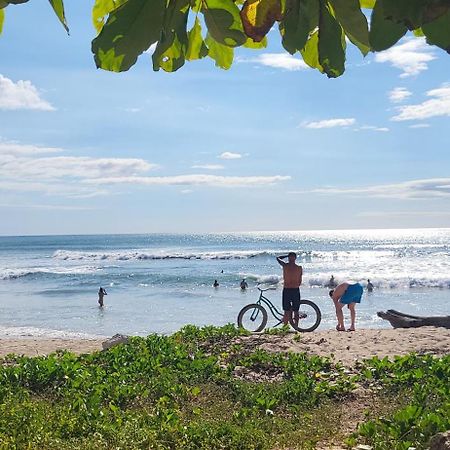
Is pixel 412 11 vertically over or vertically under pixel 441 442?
over

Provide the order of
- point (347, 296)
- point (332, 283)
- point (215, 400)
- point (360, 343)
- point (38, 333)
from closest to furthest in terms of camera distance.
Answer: point (215, 400) → point (360, 343) → point (347, 296) → point (38, 333) → point (332, 283)

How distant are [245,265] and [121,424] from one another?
A: 46239mm

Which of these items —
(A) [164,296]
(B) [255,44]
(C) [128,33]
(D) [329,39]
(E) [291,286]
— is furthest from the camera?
(A) [164,296]

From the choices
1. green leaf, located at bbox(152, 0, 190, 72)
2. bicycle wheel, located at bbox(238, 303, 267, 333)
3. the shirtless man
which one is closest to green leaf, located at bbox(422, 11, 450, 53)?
green leaf, located at bbox(152, 0, 190, 72)

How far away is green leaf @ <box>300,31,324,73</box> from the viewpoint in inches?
49.4

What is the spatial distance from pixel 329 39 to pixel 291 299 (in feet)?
36.0

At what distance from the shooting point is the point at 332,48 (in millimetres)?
1109

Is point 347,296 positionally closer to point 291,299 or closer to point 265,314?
point 291,299

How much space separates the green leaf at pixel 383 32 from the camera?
0.92 m

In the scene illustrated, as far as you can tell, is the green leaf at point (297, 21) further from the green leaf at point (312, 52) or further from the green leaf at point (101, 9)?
the green leaf at point (101, 9)

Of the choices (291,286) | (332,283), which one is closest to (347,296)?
(291,286)

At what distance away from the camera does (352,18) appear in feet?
3.52

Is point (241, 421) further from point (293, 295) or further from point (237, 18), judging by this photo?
point (293, 295)

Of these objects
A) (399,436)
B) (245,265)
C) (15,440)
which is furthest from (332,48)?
(245,265)
